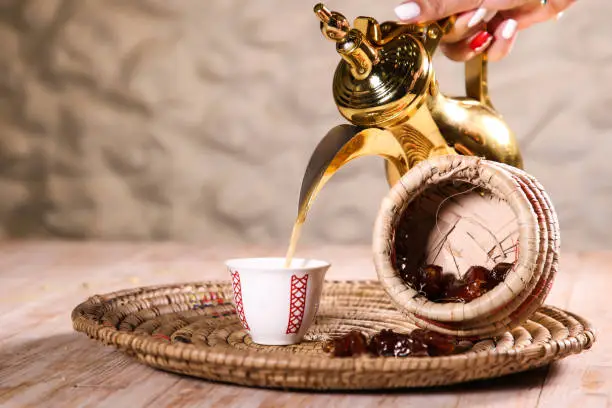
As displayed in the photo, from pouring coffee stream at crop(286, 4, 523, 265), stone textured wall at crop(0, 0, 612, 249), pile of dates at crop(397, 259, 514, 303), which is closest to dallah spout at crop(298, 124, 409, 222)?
pouring coffee stream at crop(286, 4, 523, 265)

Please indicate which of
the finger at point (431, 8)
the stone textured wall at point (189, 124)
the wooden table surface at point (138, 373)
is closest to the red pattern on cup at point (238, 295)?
the wooden table surface at point (138, 373)

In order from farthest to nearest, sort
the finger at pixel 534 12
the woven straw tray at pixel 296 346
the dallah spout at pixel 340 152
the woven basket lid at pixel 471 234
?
the finger at pixel 534 12
the dallah spout at pixel 340 152
the woven basket lid at pixel 471 234
the woven straw tray at pixel 296 346

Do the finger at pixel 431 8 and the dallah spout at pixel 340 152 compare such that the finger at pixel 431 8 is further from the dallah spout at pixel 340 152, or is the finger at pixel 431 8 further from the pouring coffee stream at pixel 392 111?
the dallah spout at pixel 340 152

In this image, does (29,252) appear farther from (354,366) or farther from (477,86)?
(354,366)

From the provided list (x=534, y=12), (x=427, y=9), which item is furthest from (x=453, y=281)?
(x=534, y=12)

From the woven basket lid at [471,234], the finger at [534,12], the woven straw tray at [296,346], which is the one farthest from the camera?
the finger at [534,12]

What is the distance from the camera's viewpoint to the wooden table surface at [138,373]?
674 millimetres

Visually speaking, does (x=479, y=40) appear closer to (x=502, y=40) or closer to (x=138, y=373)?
(x=502, y=40)

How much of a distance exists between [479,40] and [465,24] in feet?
0.20

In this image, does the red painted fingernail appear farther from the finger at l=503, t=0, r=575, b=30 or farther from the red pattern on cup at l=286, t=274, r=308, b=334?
the red pattern on cup at l=286, t=274, r=308, b=334

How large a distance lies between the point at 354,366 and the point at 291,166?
4.72 feet

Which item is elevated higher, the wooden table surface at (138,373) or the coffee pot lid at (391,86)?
the coffee pot lid at (391,86)

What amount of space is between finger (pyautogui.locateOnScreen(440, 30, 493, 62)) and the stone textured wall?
88 centimetres

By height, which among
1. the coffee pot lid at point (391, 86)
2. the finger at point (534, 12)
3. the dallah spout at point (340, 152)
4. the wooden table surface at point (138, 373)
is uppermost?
the finger at point (534, 12)
